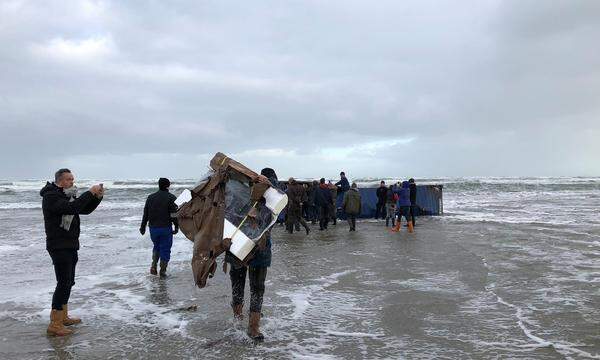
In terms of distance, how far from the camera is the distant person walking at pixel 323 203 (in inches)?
677

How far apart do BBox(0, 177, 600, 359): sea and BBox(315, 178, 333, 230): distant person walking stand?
433 centimetres

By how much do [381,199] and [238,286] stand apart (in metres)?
15.2

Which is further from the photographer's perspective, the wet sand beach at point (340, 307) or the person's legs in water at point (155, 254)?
the person's legs in water at point (155, 254)

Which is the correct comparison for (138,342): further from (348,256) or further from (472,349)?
(348,256)

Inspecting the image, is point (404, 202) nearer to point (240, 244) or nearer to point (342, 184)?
point (342, 184)

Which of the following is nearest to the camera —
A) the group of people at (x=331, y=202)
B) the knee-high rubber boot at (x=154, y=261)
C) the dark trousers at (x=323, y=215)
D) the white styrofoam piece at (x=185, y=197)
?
the white styrofoam piece at (x=185, y=197)

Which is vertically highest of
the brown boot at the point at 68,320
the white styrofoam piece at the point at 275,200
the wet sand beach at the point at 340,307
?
the white styrofoam piece at the point at 275,200

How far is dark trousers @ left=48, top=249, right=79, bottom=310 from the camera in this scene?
562cm

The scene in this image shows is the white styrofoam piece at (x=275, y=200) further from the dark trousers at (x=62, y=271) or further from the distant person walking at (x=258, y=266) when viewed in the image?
the dark trousers at (x=62, y=271)

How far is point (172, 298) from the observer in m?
7.44

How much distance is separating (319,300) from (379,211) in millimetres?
14638

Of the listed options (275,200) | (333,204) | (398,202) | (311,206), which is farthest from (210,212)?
(311,206)

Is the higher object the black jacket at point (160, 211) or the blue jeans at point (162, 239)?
the black jacket at point (160, 211)

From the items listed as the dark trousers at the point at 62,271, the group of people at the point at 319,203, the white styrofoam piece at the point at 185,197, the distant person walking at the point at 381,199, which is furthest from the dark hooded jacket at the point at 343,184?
the dark trousers at the point at 62,271
